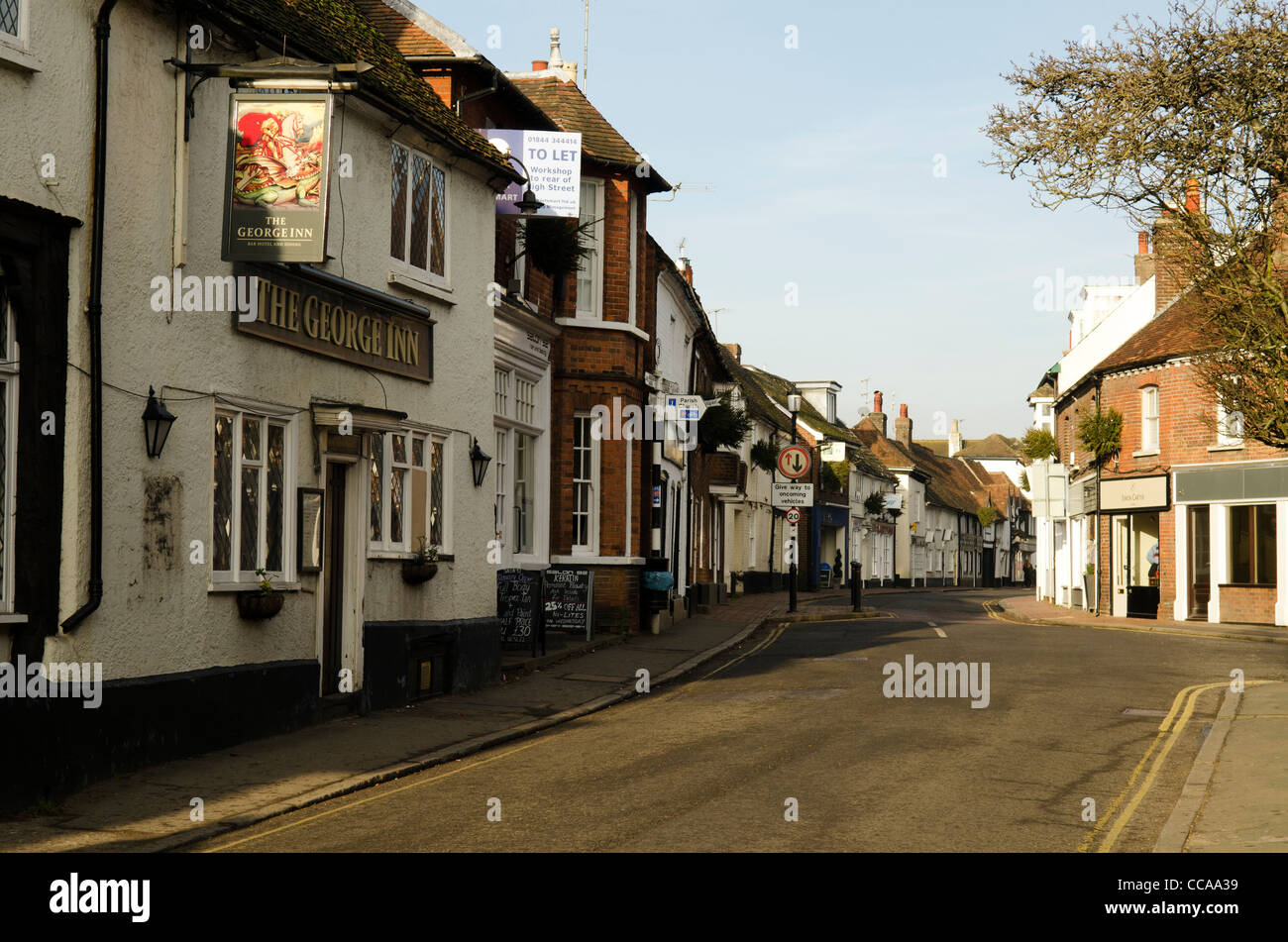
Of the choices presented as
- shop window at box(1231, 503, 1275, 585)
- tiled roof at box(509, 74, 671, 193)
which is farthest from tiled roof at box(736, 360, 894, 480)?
tiled roof at box(509, 74, 671, 193)

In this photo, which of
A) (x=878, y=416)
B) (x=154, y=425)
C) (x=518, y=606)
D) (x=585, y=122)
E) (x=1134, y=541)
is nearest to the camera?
(x=154, y=425)

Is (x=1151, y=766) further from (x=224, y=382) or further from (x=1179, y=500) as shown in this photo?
(x=1179, y=500)

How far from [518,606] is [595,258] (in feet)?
24.4

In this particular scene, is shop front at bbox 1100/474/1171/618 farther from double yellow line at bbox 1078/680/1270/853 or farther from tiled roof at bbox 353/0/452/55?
tiled roof at bbox 353/0/452/55

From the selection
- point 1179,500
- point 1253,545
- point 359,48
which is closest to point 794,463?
point 1179,500

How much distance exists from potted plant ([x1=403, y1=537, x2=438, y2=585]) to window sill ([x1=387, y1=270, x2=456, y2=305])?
288 cm

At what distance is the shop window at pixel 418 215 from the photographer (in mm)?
15297

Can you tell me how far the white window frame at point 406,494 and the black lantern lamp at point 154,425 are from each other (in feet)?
12.5

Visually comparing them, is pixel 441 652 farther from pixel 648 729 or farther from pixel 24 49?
pixel 24 49

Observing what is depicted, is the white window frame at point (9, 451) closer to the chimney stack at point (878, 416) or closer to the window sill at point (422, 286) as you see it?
the window sill at point (422, 286)

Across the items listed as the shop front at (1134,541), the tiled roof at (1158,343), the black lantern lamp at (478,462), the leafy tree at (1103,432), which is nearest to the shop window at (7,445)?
the black lantern lamp at (478,462)

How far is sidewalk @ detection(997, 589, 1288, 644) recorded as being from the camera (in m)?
28.3

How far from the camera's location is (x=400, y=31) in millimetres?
18859

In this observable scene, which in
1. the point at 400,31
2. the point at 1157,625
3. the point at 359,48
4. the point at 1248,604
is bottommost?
the point at 1157,625
